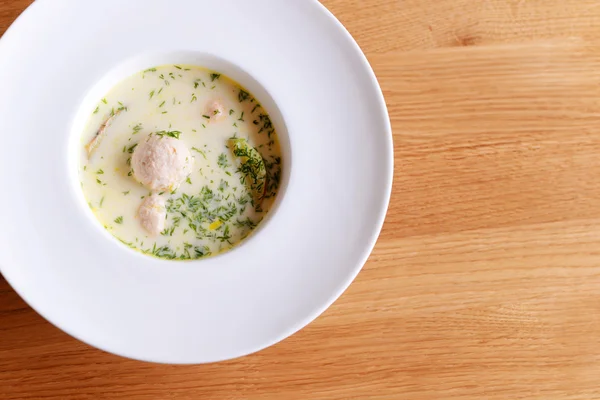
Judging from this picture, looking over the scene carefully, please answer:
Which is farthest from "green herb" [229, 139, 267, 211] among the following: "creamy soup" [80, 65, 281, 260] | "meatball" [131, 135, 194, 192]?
"meatball" [131, 135, 194, 192]

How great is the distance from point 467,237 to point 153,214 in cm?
85

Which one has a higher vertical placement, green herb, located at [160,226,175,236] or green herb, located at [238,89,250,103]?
green herb, located at [238,89,250,103]

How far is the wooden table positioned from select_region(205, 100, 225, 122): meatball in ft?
1.45

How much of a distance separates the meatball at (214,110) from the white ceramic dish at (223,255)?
9 cm

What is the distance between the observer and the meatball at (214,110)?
4.73 feet

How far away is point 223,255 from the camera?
1286 mm

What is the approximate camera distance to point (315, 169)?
1331mm

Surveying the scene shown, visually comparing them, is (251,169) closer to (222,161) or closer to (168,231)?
(222,161)

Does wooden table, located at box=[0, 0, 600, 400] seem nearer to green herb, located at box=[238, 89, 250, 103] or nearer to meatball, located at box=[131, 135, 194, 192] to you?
green herb, located at box=[238, 89, 250, 103]

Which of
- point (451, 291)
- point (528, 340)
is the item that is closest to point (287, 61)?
point (451, 291)

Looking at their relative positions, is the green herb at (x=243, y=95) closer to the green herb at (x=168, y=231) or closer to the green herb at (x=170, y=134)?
the green herb at (x=170, y=134)

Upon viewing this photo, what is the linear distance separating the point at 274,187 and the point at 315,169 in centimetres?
16

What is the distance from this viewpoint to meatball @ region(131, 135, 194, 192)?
1.33 meters

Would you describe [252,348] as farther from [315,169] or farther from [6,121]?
[6,121]
